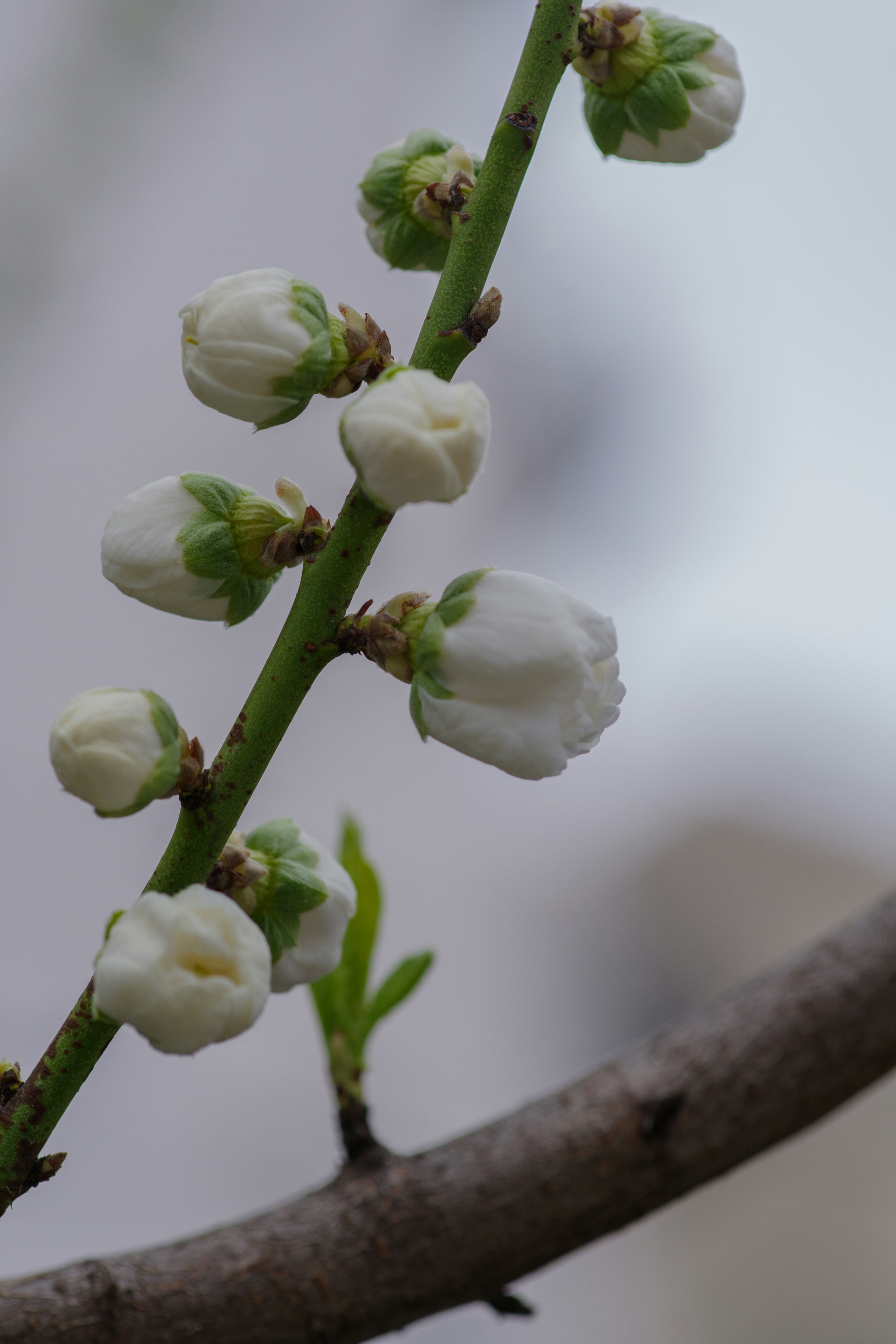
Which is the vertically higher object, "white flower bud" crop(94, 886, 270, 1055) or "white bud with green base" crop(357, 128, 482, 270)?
"white bud with green base" crop(357, 128, 482, 270)

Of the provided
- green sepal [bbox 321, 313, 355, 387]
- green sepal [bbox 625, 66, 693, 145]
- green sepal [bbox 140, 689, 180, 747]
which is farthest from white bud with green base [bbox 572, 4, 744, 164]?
green sepal [bbox 140, 689, 180, 747]

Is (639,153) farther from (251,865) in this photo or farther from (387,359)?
(251,865)

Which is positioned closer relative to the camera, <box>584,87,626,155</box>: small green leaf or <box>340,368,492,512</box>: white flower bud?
<box>340,368,492,512</box>: white flower bud

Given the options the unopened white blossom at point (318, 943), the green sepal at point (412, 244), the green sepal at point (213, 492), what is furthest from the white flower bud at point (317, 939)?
the green sepal at point (412, 244)

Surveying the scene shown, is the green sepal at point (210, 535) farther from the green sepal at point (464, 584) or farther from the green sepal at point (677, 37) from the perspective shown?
the green sepal at point (677, 37)

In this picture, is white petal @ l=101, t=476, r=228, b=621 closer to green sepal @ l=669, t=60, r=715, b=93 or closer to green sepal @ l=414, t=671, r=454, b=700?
green sepal @ l=414, t=671, r=454, b=700

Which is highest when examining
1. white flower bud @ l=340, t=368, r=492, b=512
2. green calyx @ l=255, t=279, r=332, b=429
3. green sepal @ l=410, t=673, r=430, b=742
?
green calyx @ l=255, t=279, r=332, b=429

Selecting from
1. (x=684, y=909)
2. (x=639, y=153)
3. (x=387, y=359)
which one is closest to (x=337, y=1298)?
(x=387, y=359)
